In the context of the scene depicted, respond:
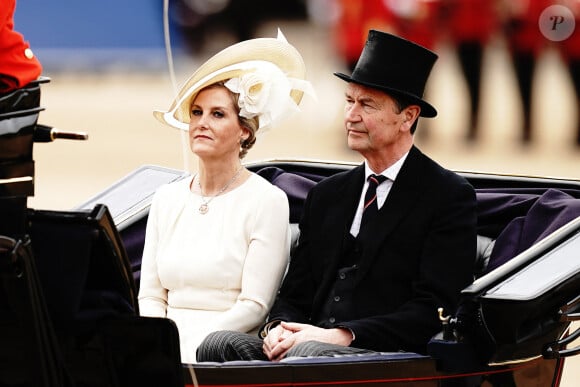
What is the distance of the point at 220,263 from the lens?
166 inches

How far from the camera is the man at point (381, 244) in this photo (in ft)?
12.9

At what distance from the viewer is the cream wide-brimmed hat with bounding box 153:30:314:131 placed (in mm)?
4234

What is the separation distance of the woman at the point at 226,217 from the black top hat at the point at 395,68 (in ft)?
0.83

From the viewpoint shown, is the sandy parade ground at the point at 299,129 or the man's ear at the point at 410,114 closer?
the man's ear at the point at 410,114

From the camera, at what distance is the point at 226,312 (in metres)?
4.15

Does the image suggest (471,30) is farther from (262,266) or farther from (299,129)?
(262,266)

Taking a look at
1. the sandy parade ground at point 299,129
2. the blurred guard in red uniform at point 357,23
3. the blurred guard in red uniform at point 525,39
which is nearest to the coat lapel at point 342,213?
the sandy parade ground at point 299,129

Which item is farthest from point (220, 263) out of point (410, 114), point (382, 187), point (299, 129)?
point (299, 129)

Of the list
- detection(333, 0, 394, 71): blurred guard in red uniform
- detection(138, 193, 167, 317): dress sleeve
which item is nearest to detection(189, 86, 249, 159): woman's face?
detection(138, 193, 167, 317): dress sleeve

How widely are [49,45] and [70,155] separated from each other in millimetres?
2240

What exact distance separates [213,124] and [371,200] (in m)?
0.46

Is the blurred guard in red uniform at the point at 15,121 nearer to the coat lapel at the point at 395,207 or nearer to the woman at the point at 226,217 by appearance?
the woman at the point at 226,217

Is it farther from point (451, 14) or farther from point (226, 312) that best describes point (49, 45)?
point (226, 312)

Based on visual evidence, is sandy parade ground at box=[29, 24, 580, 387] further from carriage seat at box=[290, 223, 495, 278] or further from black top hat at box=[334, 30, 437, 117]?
black top hat at box=[334, 30, 437, 117]
